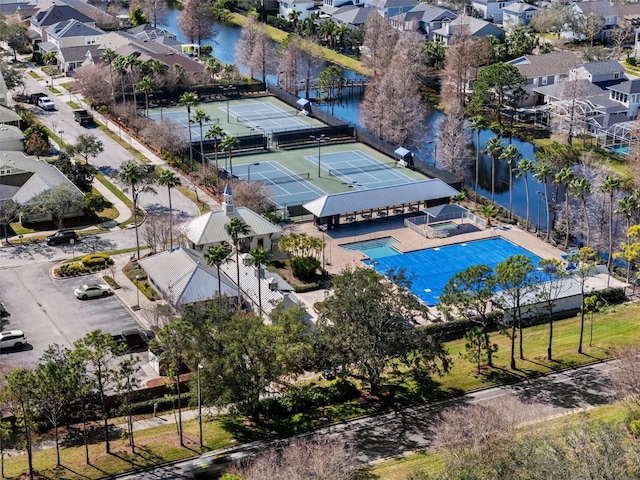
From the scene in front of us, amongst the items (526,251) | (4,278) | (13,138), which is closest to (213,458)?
(4,278)

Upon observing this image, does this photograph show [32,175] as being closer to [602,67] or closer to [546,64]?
[546,64]

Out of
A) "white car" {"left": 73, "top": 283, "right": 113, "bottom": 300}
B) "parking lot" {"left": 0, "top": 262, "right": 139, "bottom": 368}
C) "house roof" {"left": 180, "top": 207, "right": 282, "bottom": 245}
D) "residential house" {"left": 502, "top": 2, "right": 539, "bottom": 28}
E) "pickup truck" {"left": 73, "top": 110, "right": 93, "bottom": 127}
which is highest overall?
"residential house" {"left": 502, "top": 2, "right": 539, "bottom": 28}

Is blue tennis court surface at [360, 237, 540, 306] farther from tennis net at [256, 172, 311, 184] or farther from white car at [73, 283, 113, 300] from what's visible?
white car at [73, 283, 113, 300]

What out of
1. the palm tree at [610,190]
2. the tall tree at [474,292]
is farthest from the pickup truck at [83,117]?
the tall tree at [474,292]

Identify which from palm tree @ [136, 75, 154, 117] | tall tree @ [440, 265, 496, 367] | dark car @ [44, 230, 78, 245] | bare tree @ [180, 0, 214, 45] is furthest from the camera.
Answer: bare tree @ [180, 0, 214, 45]

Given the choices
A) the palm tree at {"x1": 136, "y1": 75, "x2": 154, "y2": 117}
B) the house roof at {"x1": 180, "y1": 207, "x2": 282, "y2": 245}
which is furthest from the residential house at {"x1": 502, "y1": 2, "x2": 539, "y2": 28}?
the house roof at {"x1": 180, "y1": 207, "x2": 282, "y2": 245}

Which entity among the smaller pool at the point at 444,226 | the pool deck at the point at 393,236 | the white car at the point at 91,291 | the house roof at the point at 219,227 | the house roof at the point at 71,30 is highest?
the house roof at the point at 71,30

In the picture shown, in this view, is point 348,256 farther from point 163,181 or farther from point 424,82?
point 424,82

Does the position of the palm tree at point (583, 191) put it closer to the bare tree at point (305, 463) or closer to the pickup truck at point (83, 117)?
the bare tree at point (305, 463)

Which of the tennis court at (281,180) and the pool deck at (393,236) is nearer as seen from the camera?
the pool deck at (393,236)
